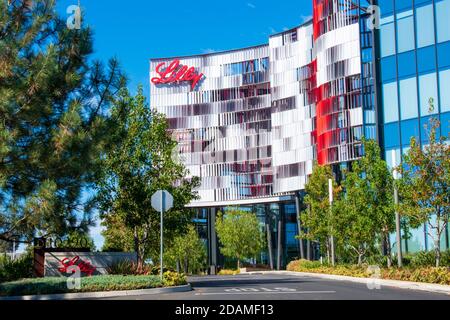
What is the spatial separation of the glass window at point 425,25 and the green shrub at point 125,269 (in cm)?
2882

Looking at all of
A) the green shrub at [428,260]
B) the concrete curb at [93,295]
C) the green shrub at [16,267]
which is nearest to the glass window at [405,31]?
the green shrub at [428,260]

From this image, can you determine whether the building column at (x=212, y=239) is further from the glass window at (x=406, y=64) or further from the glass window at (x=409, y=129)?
the glass window at (x=406, y=64)

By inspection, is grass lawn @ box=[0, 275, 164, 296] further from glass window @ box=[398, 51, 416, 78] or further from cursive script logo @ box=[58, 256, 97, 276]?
glass window @ box=[398, 51, 416, 78]

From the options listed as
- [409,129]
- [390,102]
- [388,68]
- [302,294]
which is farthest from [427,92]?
[302,294]

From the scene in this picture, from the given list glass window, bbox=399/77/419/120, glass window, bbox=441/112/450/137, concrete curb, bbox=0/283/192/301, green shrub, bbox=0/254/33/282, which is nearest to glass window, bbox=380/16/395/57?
glass window, bbox=399/77/419/120

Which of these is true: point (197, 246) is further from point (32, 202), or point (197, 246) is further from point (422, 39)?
point (32, 202)

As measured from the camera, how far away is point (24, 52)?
80.3ft

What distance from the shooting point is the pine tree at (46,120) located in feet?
75.5

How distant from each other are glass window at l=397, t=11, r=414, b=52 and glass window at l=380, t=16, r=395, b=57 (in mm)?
543

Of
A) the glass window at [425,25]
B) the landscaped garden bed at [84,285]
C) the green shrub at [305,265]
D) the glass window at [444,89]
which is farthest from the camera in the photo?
the green shrub at [305,265]

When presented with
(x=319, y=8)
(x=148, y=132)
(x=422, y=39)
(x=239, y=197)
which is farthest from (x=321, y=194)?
(x=239, y=197)

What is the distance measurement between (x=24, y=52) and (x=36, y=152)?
375cm

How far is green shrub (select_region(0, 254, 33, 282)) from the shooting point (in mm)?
27602

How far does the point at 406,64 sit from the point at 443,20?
153 inches
